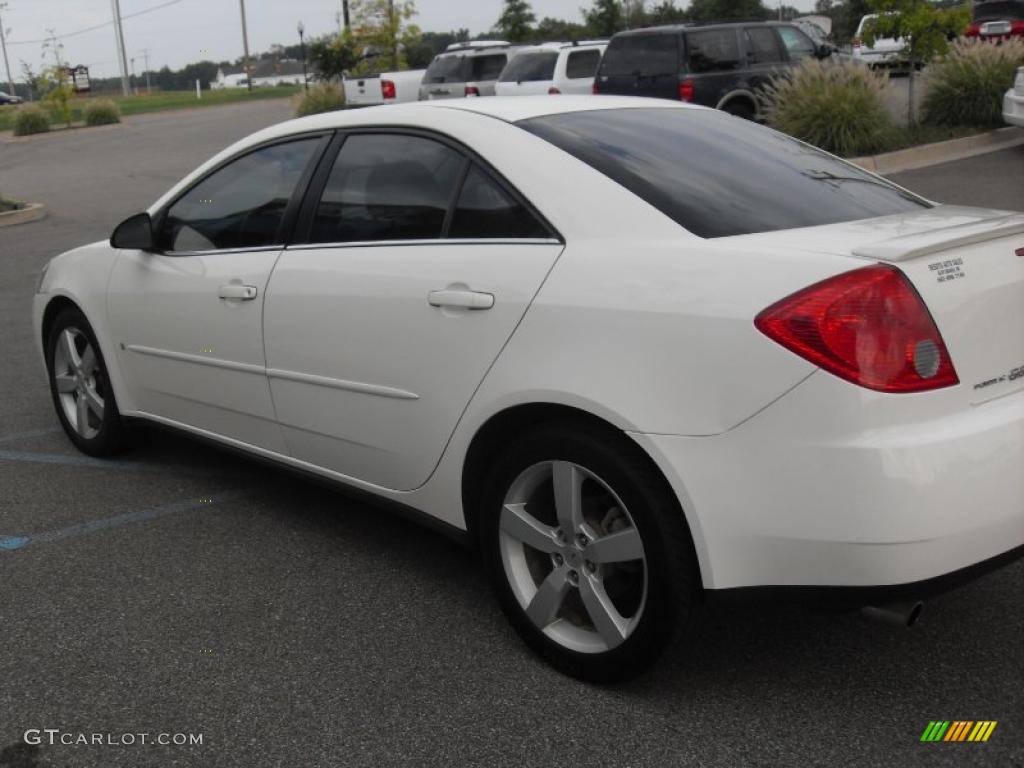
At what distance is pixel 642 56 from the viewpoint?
57.2 feet

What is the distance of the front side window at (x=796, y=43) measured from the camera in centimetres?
1817

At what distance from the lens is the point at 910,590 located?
2691 mm

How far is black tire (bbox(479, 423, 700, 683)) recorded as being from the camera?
2912mm

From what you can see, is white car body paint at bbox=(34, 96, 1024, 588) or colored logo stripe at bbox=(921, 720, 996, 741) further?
colored logo stripe at bbox=(921, 720, 996, 741)

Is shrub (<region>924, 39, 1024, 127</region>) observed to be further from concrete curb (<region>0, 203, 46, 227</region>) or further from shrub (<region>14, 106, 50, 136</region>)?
shrub (<region>14, 106, 50, 136</region>)

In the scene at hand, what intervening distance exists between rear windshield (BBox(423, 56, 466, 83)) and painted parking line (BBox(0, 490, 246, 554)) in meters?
20.3

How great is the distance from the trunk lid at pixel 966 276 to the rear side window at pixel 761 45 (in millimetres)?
15317

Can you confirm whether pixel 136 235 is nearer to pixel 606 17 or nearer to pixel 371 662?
pixel 371 662

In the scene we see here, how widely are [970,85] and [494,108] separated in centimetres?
1601

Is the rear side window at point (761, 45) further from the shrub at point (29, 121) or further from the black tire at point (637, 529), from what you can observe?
the shrub at point (29, 121)

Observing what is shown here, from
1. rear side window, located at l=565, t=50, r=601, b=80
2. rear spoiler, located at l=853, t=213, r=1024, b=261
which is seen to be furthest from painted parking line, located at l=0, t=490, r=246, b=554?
rear side window, located at l=565, t=50, r=601, b=80

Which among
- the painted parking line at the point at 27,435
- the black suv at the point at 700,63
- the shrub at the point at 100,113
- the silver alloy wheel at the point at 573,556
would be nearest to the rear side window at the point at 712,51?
the black suv at the point at 700,63

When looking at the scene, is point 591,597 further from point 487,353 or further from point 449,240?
point 449,240

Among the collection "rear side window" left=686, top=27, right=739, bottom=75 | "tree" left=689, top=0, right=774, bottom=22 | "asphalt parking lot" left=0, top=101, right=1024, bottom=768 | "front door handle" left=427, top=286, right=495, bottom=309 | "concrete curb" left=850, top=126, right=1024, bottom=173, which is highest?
"tree" left=689, top=0, right=774, bottom=22
